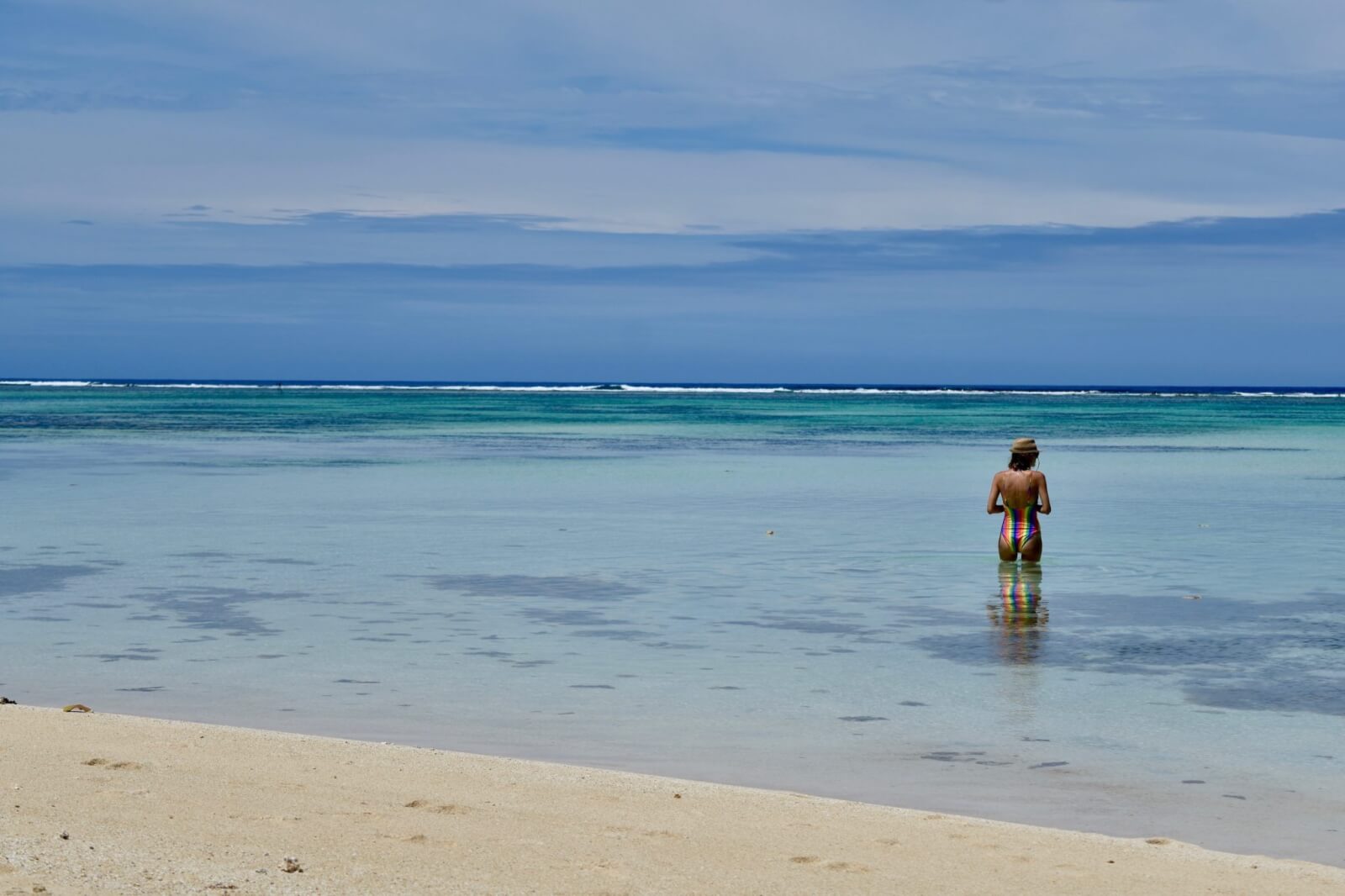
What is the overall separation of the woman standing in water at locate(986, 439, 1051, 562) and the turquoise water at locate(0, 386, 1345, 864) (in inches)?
11.3

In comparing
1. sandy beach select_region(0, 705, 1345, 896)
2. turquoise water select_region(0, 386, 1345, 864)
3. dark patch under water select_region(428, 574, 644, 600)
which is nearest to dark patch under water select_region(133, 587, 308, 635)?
turquoise water select_region(0, 386, 1345, 864)

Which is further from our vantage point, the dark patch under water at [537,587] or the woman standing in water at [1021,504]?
the woman standing in water at [1021,504]

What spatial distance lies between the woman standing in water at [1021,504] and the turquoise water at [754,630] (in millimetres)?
288

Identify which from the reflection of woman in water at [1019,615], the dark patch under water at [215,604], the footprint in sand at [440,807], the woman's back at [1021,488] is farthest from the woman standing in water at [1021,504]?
the footprint in sand at [440,807]

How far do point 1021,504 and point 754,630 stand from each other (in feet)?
15.2

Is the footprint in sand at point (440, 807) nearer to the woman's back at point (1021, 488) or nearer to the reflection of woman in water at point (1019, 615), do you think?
the reflection of woman in water at point (1019, 615)

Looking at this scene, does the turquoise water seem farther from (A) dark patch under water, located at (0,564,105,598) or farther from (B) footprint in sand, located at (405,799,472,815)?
(B) footprint in sand, located at (405,799,472,815)

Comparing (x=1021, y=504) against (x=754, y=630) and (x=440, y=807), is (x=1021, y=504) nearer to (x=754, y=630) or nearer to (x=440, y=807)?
(x=754, y=630)

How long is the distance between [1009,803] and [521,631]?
5096mm

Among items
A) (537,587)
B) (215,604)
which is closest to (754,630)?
(537,587)

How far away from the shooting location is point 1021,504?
14.7m

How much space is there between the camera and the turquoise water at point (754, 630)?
23.8 ft

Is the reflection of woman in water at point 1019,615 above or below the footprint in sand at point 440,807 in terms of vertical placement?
below

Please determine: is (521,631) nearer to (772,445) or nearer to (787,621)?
(787,621)
